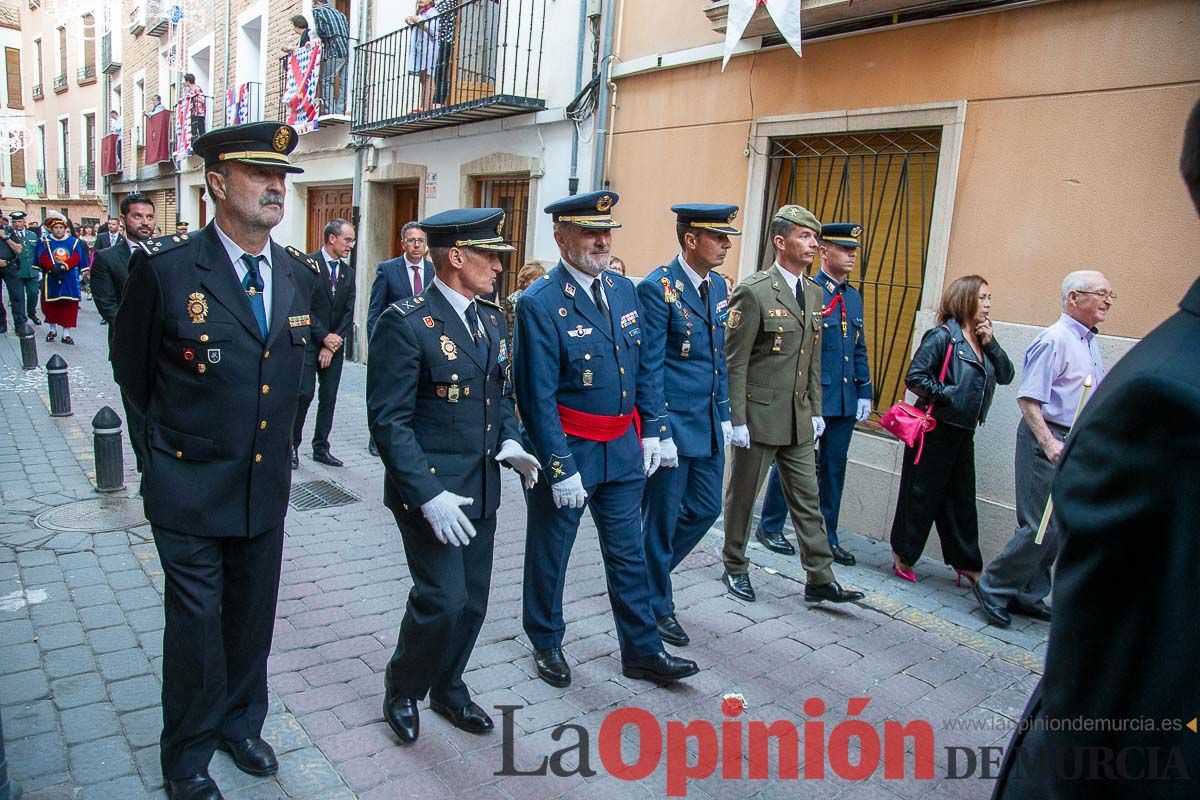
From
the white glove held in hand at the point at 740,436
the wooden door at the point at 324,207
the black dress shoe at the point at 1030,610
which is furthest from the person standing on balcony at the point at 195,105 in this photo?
the black dress shoe at the point at 1030,610

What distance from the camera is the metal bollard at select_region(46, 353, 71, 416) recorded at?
845 centimetres

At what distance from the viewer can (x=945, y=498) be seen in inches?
204

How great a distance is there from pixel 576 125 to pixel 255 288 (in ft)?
22.6

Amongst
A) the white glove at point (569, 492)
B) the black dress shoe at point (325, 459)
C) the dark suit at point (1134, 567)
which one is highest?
the dark suit at point (1134, 567)

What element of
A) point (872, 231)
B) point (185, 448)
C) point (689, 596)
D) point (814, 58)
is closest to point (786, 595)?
point (689, 596)

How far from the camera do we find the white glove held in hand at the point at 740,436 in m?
4.55

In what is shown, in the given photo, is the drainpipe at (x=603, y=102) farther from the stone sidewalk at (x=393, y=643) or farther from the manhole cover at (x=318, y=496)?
the stone sidewalk at (x=393, y=643)

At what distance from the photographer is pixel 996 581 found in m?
4.82

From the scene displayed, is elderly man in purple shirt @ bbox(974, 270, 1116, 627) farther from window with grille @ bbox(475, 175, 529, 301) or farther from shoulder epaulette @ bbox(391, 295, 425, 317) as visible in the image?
window with grille @ bbox(475, 175, 529, 301)

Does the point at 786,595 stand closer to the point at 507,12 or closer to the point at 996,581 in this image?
the point at 996,581

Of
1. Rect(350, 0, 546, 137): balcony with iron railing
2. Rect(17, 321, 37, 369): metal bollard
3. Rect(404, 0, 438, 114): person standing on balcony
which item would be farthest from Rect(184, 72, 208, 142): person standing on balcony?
Rect(404, 0, 438, 114): person standing on balcony

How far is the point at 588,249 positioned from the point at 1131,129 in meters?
3.48

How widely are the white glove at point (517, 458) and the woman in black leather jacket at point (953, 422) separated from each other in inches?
108

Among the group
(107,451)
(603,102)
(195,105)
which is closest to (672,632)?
(107,451)
